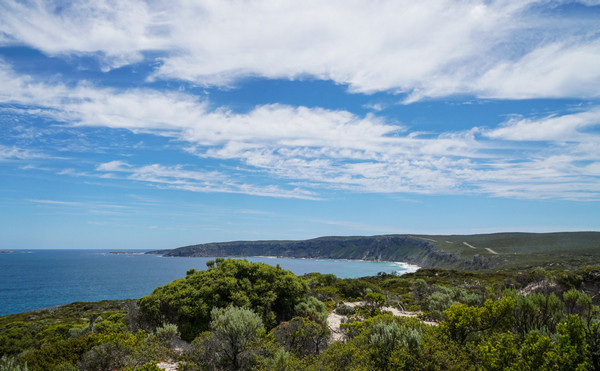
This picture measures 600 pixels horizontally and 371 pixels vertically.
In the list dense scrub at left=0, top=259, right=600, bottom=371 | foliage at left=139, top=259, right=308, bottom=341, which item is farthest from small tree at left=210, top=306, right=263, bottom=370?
foliage at left=139, top=259, right=308, bottom=341

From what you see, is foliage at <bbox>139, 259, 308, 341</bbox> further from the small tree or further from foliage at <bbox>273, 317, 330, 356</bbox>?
the small tree

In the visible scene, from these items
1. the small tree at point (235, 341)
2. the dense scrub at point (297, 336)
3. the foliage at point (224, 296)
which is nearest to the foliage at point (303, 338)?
the dense scrub at point (297, 336)

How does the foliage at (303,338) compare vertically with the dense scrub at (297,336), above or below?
below

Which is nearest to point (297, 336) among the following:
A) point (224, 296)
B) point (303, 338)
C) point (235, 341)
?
point (303, 338)

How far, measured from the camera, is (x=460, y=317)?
11008 millimetres

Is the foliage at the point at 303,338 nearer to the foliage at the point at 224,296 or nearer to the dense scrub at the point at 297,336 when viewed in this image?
the dense scrub at the point at 297,336

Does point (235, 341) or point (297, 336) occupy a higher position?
point (235, 341)

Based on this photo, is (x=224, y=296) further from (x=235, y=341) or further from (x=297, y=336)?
(x=235, y=341)

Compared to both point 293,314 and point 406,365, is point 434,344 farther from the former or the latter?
point 293,314

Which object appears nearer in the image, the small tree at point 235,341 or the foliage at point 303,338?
the small tree at point 235,341

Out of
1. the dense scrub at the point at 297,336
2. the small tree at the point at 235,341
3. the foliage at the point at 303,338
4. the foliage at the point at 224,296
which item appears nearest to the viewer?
the dense scrub at the point at 297,336

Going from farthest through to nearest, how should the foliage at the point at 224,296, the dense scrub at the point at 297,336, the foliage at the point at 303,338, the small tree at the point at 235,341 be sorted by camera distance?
the foliage at the point at 224,296 < the foliage at the point at 303,338 < the small tree at the point at 235,341 < the dense scrub at the point at 297,336

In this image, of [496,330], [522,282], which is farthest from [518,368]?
[522,282]

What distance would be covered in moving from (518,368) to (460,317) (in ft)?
14.7
